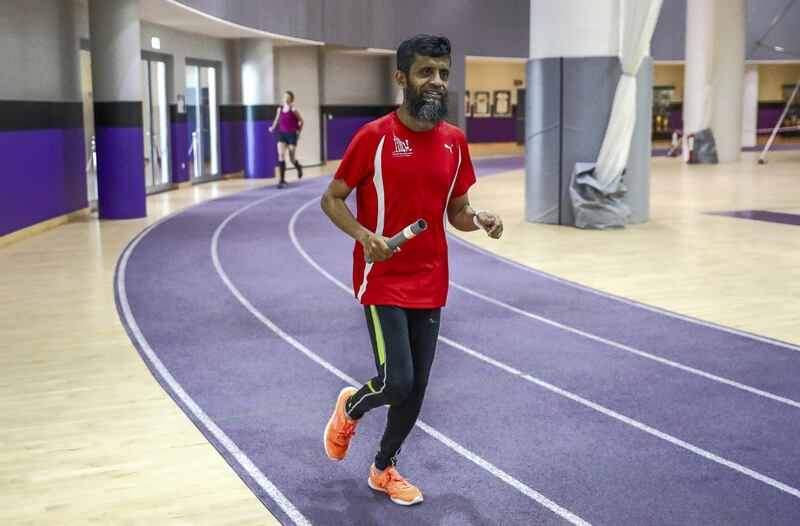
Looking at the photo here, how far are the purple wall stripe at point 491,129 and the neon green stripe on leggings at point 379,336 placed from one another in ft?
105

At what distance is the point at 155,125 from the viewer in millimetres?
18547

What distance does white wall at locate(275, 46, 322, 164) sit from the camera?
82.7 feet

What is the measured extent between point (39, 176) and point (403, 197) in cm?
1014

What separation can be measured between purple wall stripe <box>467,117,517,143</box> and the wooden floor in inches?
768

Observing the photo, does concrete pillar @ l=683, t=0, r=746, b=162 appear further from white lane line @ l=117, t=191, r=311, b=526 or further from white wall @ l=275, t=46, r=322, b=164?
Answer: white lane line @ l=117, t=191, r=311, b=526

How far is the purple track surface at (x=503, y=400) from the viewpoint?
4.15m

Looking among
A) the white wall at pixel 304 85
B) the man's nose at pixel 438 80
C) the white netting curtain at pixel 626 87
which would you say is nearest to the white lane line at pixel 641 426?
the man's nose at pixel 438 80

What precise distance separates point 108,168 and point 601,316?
874 cm

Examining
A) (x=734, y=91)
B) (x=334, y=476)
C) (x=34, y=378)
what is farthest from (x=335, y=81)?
(x=334, y=476)

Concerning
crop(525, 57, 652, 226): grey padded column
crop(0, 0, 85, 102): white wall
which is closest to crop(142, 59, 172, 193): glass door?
crop(0, 0, 85, 102): white wall

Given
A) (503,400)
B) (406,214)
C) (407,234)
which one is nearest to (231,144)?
(503,400)

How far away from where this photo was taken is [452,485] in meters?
4.30

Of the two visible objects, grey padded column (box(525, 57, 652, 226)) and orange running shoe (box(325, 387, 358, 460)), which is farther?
grey padded column (box(525, 57, 652, 226))

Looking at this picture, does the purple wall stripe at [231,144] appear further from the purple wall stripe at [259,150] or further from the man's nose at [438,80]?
the man's nose at [438,80]
